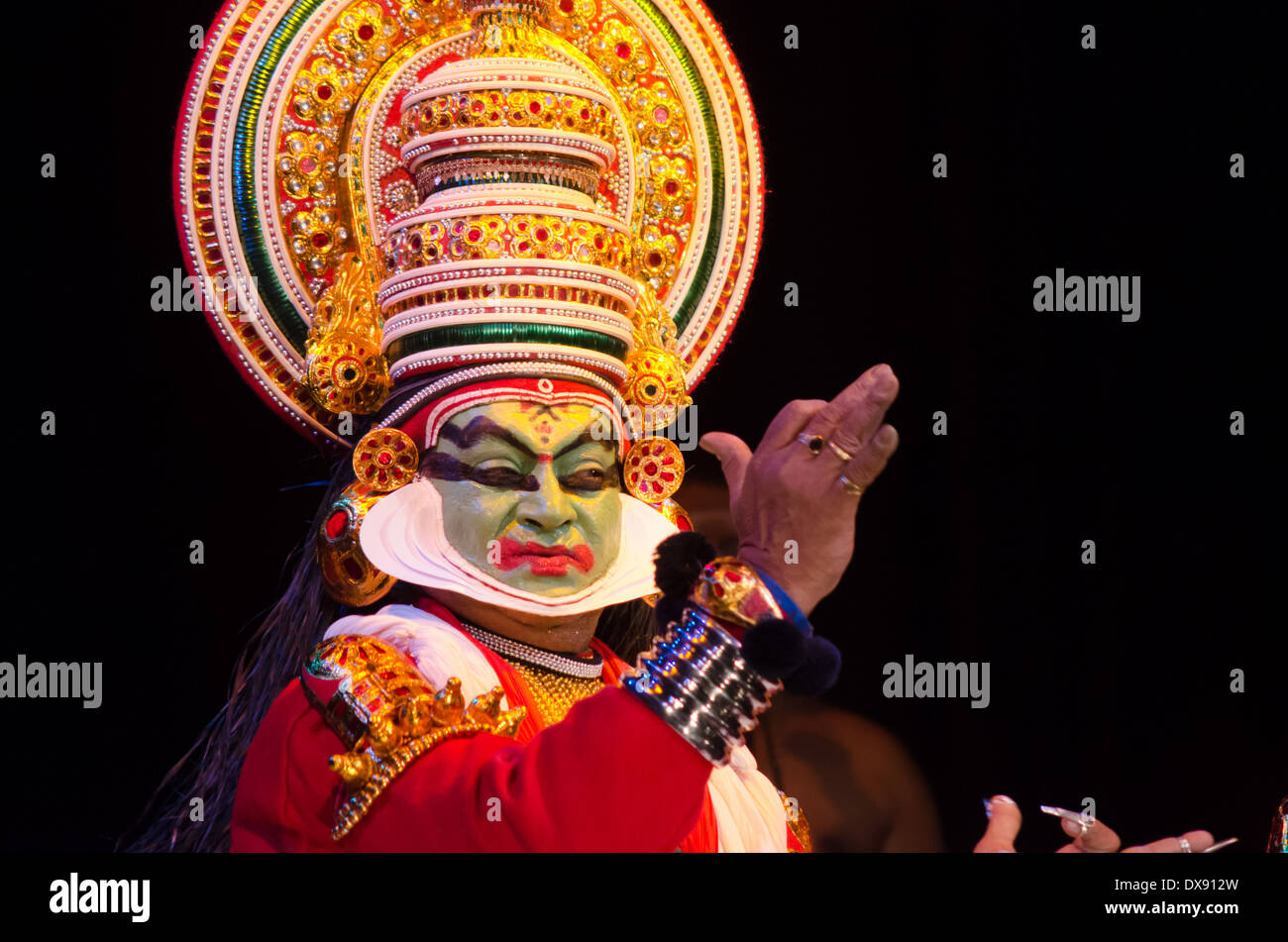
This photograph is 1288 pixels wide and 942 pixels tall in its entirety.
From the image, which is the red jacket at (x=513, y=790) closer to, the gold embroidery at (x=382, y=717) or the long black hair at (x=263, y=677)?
the gold embroidery at (x=382, y=717)

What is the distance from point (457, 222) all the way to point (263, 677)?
3.39 ft

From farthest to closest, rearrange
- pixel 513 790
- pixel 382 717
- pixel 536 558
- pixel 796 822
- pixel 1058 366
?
pixel 1058 366, pixel 796 822, pixel 536 558, pixel 382 717, pixel 513 790

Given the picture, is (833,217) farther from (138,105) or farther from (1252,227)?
(138,105)

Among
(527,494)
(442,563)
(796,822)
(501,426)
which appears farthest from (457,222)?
(796,822)

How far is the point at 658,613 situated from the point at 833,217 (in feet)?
5.72

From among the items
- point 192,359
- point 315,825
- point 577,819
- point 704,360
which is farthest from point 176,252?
point 577,819

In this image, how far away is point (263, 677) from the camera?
144 inches

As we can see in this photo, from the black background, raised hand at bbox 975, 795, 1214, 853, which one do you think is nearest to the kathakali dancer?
raised hand at bbox 975, 795, 1214, 853

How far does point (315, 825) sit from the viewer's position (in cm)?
306

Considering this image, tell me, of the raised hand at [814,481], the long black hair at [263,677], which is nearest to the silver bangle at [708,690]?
the raised hand at [814,481]

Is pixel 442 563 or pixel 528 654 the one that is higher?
pixel 442 563

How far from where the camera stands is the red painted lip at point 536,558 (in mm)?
3279

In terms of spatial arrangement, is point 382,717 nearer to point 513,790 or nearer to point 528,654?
point 513,790

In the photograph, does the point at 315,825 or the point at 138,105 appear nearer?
the point at 315,825
